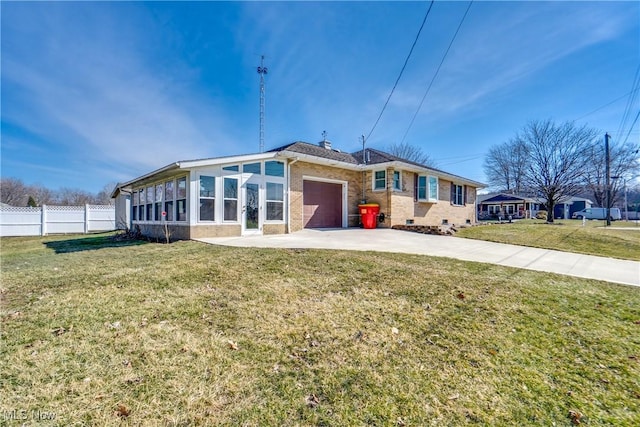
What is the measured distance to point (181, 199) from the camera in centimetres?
1019

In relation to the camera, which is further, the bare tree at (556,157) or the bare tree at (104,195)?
the bare tree at (104,195)

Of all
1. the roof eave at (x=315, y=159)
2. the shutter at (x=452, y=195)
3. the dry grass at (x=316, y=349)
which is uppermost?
the roof eave at (x=315, y=159)

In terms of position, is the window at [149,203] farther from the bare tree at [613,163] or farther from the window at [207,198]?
the bare tree at [613,163]

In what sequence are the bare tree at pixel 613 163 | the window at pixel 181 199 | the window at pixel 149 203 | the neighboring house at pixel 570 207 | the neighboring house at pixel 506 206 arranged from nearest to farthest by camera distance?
1. the window at pixel 181 199
2. the window at pixel 149 203
3. the bare tree at pixel 613 163
4. the neighboring house at pixel 506 206
5. the neighboring house at pixel 570 207

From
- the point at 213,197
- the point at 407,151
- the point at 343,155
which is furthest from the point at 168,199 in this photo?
the point at 407,151

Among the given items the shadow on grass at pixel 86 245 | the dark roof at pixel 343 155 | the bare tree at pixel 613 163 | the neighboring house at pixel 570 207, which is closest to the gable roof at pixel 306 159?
the dark roof at pixel 343 155

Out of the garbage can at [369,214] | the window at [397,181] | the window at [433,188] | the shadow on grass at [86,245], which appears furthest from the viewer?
the window at [433,188]

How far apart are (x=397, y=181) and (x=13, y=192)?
173ft

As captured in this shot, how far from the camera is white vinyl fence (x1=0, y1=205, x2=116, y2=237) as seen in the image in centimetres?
1582

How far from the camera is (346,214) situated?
14.1 meters

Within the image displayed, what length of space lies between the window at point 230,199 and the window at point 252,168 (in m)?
0.58

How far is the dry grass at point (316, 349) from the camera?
2037 millimetres

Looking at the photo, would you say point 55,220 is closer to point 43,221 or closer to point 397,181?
point 43,221

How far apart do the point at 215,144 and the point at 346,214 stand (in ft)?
41.0
